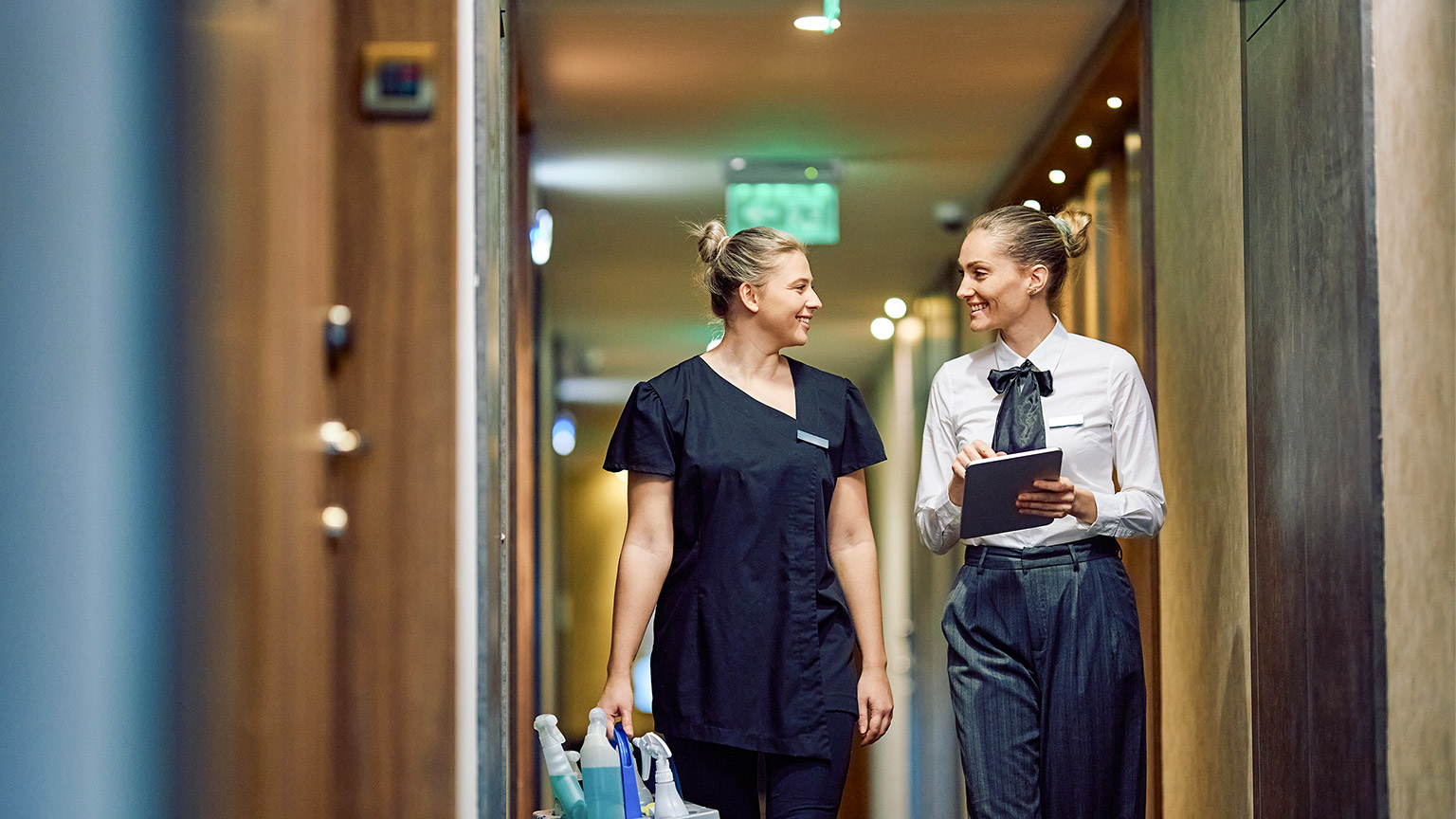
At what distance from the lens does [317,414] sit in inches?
78.0

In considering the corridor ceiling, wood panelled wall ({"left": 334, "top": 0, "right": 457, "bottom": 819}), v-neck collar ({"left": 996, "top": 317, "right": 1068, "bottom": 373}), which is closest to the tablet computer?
v-neck collar ({"left": 996, "top": 317, "right": 1068, "bottom": 373})

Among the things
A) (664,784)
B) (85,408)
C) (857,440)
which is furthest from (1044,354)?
(85,408)

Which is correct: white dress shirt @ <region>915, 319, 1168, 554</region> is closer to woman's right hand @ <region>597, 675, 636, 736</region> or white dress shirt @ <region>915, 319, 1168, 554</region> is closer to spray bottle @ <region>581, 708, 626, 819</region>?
woman's right hand @ <region>597, 675, 636, 736</region>

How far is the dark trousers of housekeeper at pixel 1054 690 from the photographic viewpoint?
8.53ft

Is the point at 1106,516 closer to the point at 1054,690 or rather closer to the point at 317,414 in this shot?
the point at 1054,690

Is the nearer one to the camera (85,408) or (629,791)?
(85,408)

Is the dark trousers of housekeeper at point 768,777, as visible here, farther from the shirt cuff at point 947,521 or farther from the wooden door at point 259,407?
the wooden door at point 259,407

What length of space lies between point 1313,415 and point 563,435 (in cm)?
265

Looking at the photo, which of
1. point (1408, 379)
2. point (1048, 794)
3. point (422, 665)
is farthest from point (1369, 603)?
point (422, 665)

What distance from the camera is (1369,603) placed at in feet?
7.25

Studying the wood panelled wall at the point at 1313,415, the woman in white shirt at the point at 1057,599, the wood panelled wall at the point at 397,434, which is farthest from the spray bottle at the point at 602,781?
the wood panelled wall at the point at 1313,415

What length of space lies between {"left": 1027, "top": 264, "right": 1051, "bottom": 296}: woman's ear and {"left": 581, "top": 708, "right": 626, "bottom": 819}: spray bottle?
1185 millimetres

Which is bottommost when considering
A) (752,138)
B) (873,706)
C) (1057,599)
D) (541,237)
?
(873,706)

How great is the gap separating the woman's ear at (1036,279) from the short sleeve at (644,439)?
75 cm
